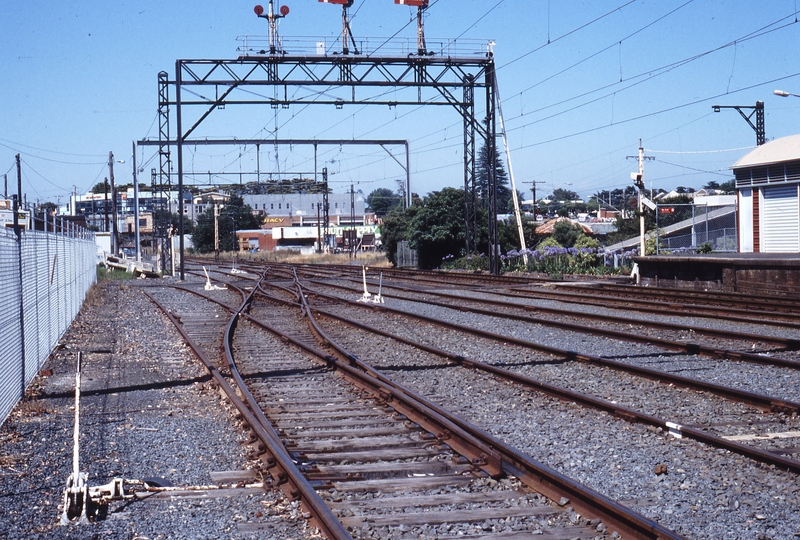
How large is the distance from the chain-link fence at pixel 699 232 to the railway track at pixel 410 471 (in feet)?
92.6

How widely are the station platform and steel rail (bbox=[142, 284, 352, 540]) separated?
61.4ft

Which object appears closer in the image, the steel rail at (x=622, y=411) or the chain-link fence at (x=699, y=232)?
the steel rail at (x=622, y=411)

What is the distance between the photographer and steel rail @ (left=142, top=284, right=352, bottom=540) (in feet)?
16.0

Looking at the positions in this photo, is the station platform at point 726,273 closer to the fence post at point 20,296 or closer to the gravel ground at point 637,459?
the gravel ground at point 637,459

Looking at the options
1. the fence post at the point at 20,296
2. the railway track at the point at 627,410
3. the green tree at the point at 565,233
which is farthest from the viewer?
the green tree at the point at 565,233

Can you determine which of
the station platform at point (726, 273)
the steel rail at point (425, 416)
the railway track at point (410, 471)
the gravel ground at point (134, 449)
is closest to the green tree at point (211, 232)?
the station platform at point (726, 273)

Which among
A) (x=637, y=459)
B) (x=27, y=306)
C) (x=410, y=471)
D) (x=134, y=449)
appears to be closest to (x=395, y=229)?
(x=27, y=306)

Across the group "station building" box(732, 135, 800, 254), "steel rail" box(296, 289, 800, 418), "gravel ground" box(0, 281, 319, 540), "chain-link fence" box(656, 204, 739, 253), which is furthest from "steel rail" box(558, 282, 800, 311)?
"gravel ground" box(0, 281, 319, 540)

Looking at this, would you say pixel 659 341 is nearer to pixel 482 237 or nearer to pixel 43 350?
pixel 43 350

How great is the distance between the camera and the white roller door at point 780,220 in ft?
115

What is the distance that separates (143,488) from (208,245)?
100938 mm

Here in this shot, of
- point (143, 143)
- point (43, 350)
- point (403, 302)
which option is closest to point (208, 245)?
point (143, 143)

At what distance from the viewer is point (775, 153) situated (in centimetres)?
3628

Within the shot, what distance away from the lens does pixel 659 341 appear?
13.0 m
